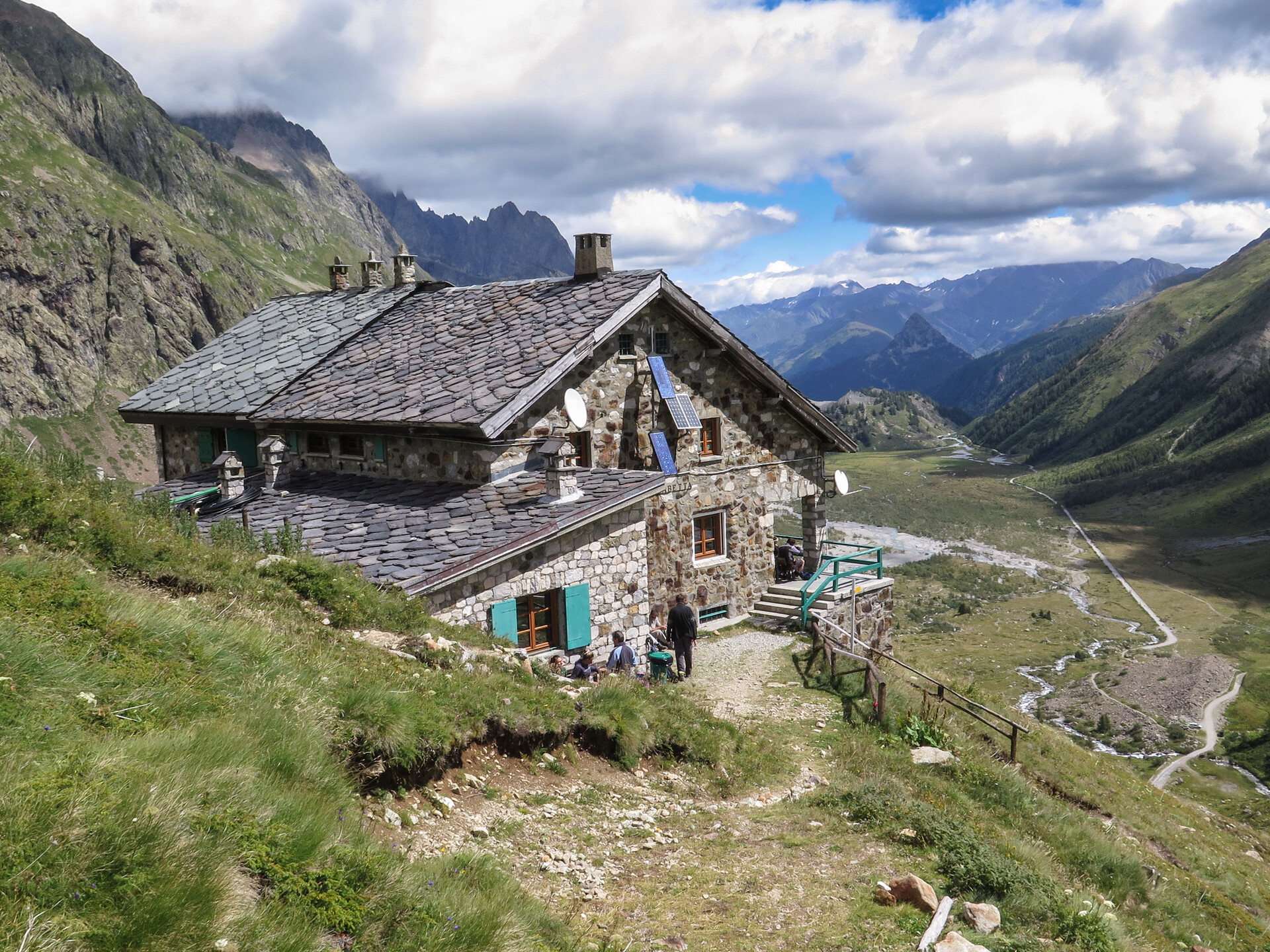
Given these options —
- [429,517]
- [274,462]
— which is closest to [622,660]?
[429,517]

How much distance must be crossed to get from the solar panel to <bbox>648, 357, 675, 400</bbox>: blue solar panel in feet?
0.40

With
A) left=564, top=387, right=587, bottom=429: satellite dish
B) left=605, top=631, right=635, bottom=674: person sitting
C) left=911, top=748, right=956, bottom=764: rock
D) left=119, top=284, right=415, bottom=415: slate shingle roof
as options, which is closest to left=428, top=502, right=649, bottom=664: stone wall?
left=605, top=631, right=635, bottom=674: person sitting

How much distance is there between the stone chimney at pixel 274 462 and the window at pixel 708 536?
10700 mm


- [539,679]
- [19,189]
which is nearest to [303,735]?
[539,679]

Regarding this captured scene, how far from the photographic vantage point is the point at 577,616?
55.9 ft

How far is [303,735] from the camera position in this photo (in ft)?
23.2

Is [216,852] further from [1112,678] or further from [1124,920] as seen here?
[1112,678]

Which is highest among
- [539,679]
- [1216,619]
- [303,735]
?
[303,735]

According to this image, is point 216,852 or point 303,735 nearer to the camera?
point 216,852

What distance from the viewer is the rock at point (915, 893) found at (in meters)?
8.85

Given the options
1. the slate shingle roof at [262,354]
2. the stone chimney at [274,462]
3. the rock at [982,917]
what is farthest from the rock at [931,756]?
the slate shingle roof at [262,354]

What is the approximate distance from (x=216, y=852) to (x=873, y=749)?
469 inches

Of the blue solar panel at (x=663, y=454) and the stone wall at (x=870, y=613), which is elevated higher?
the blue solar panel at (x=663, y=454)

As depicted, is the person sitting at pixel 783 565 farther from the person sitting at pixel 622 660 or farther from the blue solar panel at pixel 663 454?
the person sitting at pixel 622 660
